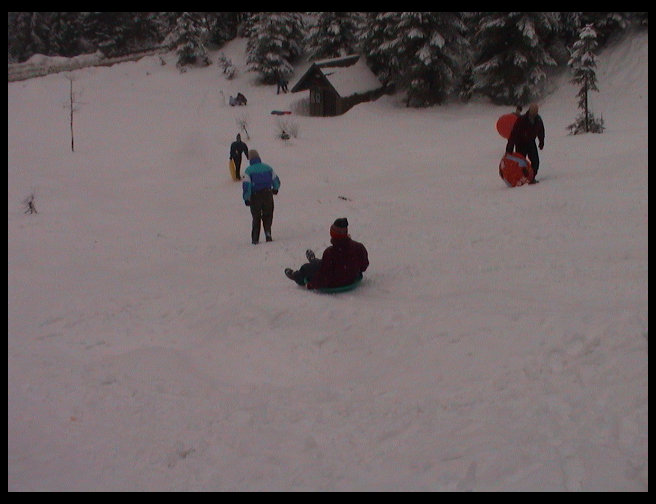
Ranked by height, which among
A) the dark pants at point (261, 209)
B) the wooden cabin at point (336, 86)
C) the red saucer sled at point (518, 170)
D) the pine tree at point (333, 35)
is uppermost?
the pine tree at point (333, 35)

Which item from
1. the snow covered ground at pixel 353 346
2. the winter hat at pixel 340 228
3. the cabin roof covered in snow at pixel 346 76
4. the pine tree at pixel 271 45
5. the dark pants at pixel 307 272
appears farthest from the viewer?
the pine tree at pixel 271 45

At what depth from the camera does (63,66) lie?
4434 cm

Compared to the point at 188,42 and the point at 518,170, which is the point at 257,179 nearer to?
the point at 518,170

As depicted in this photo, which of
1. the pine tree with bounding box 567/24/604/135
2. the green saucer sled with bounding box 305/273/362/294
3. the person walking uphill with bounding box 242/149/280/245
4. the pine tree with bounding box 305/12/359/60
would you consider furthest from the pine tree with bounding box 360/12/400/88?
the green saucer sled with bounding box 305/273/362/294

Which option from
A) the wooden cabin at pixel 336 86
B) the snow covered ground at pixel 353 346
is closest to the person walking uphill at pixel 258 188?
the snow covered ground at pixel 353 346

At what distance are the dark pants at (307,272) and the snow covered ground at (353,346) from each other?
311mm

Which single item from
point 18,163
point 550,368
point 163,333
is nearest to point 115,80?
point 18,163

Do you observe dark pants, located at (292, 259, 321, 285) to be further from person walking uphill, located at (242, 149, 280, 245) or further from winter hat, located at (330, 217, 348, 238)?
person walking uphill, located at (242, 149, 280, 245)

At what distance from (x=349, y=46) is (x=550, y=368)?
113ft

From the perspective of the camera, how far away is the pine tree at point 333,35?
110 feet

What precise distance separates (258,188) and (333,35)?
28226mm

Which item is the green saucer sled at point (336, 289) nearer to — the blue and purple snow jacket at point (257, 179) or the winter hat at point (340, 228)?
the winter hat at point (340, 228)
